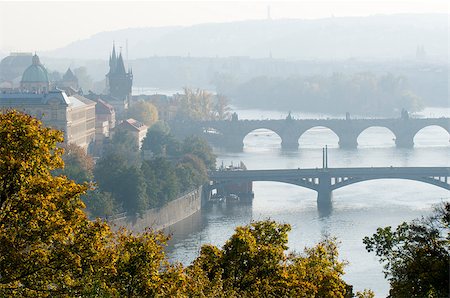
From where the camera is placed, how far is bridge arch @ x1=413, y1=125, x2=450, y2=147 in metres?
79.2

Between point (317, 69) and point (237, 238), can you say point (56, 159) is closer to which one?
point (237, 238)

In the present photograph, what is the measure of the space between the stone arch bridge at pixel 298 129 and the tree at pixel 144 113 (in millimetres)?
1752

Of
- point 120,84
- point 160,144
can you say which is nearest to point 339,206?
point 160,144

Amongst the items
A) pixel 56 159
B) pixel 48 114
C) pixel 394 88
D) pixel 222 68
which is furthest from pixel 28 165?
pixel 222 68

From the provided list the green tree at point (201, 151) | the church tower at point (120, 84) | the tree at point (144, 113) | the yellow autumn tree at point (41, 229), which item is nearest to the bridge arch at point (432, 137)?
the tree at point (144, 113)

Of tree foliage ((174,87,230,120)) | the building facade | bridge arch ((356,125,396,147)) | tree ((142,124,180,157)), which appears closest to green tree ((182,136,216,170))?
tree ((142,124,180,157))

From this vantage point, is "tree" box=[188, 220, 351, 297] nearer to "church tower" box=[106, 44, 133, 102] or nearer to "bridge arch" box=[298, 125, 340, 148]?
"bridge arch" box=[298, 125, 340, 148]

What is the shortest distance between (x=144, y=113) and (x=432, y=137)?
17430 millimetres

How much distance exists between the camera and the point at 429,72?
156500mm

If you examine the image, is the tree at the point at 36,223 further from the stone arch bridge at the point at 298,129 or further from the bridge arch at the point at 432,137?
the stone arch bridge at the point at 298,129

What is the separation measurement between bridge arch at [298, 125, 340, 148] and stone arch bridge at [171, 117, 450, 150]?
1.51ft

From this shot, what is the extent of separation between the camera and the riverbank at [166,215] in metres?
42.2

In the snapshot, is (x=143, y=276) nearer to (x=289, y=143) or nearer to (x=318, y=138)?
(x=289, y=143)

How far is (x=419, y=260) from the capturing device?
47.9ft
